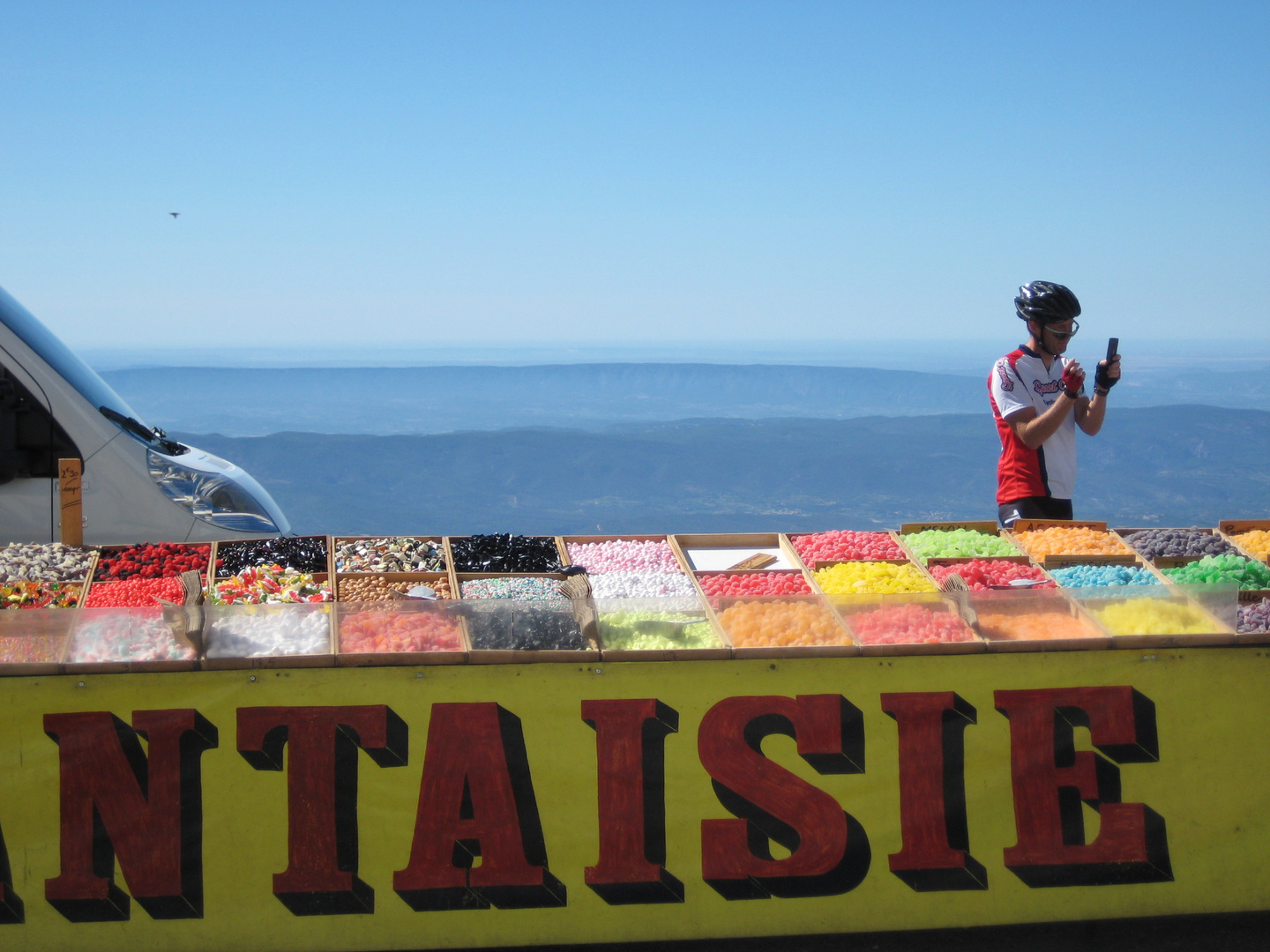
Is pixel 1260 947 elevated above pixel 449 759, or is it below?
below

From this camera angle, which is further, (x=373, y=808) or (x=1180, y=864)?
(x=1180, y=864)

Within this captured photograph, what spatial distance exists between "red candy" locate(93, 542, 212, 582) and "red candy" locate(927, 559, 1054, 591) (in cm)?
297

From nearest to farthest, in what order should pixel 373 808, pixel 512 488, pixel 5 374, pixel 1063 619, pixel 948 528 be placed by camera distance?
pixel 373 808
pixel 1063 619
pixel 948 528
pixel 5 374
pixel 512 488

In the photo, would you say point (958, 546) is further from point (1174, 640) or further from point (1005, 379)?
point (1174, 640)

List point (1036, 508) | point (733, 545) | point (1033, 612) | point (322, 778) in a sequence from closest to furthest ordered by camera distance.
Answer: point (322, 778), point (1033, 612), point (733, 545), point (1036, 508)

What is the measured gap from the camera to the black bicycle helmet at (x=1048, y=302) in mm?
4078

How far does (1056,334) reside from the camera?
4.14 meters

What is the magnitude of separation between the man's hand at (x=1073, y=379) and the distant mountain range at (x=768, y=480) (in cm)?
8034

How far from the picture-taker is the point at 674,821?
2791mm

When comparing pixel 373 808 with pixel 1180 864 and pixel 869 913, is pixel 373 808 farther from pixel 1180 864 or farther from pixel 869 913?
pixel 1180 864

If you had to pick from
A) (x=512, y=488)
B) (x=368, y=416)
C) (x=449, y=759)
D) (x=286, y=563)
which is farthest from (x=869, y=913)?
(x=368, y=416)

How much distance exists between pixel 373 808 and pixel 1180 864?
8.04ft

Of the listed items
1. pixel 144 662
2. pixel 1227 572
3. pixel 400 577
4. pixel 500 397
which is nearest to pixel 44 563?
pixel 400 577

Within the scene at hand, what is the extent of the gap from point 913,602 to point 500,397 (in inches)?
7286
